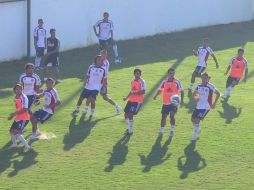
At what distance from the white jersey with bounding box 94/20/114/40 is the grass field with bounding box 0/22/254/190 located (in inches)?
93.7

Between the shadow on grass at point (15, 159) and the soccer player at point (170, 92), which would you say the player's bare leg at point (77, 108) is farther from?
the shadow on grass at point (15, 159)

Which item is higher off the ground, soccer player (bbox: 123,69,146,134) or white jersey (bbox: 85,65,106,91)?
white jersey (bbox: 85,65,106,91)

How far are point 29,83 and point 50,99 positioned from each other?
3.55ft

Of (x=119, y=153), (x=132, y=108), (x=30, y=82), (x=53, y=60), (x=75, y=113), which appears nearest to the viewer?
(x=119, y=153)

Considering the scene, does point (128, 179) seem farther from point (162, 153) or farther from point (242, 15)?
point (242, 15)

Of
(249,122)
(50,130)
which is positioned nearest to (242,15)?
(249,122)

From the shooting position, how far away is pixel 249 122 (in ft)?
59.4

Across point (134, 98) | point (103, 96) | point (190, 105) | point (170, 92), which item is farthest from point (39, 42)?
point (170, 92)

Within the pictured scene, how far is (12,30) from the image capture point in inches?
982

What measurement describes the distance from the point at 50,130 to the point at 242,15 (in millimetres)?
19665

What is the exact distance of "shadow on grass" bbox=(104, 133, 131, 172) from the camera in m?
14.9

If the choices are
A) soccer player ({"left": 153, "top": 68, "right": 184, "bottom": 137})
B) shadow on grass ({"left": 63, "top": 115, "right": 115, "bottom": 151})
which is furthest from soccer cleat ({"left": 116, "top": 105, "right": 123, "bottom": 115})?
soccer player ({"left": 153, "top": 68, "right": 184, "bottom": 137})

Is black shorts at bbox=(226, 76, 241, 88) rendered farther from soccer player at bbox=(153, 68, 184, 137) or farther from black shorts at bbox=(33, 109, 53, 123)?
black shorts at bbox=(33, 109, 53, 123)

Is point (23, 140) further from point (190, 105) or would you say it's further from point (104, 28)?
point (104, 28)
